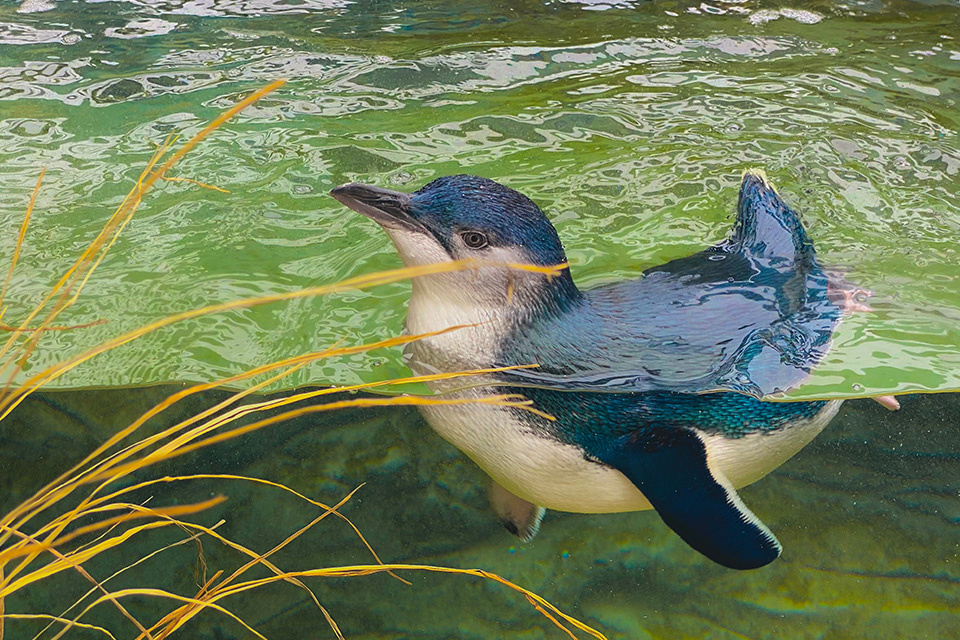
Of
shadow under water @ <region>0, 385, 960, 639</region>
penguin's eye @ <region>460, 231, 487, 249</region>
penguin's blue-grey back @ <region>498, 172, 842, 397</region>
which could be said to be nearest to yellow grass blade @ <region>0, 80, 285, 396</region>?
penguin's eye @ <region>460, 231, 487, 249</region>

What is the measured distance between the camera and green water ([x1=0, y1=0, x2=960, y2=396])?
2600 millimetres

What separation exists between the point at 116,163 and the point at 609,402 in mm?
2117

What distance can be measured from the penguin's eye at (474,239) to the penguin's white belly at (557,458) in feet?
1.28

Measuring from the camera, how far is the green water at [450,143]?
8.53ft

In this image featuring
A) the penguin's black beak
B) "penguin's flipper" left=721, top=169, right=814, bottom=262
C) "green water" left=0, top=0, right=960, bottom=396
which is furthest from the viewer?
"green water" left=0, top=0, right=960, bottom=396

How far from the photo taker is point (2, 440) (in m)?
3.54

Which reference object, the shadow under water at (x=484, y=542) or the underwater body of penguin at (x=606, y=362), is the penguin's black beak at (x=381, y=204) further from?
the shadow under water at (x=484, y=542)

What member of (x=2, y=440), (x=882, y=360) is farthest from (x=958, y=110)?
(x=2, y=440)

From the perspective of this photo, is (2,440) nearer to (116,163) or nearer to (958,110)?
(116,163)

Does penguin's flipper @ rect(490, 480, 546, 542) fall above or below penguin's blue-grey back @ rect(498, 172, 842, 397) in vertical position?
below

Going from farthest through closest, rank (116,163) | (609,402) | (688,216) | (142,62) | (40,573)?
1. (142,62)
2. (116,163)
3. (688,216)
4. (609,402)
5. (40,573)

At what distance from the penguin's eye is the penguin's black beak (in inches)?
3.8

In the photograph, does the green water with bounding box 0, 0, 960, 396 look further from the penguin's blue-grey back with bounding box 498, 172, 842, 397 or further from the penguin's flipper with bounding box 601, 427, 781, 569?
the penguin's flipper with bounding box 601, 427, 781, 569

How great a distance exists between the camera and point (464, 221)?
2.01m
